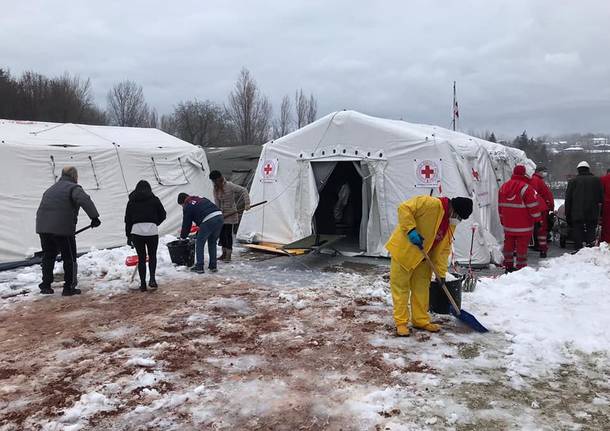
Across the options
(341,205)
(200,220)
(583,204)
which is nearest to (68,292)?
(200,220)

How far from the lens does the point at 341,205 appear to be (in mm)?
11430

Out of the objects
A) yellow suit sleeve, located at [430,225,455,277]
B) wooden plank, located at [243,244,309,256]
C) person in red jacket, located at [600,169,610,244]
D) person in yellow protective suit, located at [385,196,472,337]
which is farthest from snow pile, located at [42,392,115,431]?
person in red jacket, located at [600,169,610,244]

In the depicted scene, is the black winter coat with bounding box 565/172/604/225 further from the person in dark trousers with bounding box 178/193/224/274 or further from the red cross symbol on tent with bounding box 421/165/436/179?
the person in dark trousers with bounding box 178/193/224/274

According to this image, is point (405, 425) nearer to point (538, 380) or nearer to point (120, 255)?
point (538, 380)

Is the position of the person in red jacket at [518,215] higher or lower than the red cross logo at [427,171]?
lower

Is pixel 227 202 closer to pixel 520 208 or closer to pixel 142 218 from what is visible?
A: pixel 142 218

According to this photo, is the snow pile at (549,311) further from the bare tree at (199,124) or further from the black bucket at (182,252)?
the bare tree at (199,124)

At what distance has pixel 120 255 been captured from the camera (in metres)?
9.02


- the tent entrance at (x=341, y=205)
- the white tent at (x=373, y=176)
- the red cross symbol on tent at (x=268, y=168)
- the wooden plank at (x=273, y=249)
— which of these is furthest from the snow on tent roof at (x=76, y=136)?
the tent entrance at (x=341, y=205)

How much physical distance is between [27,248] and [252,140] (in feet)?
99.9

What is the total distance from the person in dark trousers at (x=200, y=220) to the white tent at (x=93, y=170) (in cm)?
302

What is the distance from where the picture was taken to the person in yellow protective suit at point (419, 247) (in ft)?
16.0

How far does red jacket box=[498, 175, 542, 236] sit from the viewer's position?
→ 807cm

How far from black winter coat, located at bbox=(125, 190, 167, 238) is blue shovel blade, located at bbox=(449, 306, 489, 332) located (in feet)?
13.1
